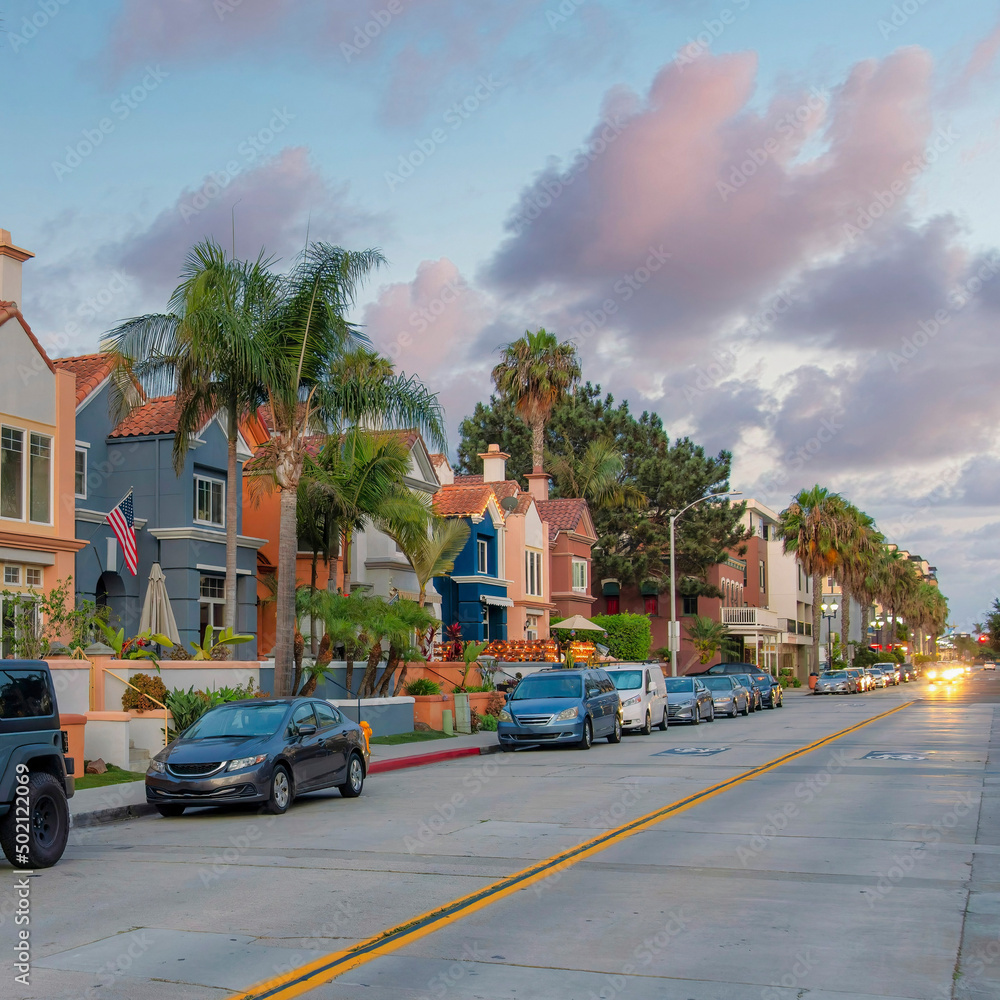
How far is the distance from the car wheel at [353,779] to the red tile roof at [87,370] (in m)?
15.5

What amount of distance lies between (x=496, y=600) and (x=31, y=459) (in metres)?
→ 24.4

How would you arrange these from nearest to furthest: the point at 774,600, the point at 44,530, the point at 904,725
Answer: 1. the point at 44,530
2. the point at 904,725
3. the point at 774,600

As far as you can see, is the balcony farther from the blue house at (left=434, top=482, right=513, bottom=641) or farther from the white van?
the white van

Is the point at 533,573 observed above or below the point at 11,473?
below

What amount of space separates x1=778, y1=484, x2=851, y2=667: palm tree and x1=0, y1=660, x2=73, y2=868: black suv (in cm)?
6334

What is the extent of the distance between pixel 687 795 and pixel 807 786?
7.20 ft

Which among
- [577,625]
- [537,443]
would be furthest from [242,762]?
[537,443]

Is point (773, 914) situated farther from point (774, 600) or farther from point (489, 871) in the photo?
point (774, 600)

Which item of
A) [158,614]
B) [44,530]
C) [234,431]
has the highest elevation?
[234,431]

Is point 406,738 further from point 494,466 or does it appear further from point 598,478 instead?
point 598,478

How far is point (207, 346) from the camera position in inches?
883

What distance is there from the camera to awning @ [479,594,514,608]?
45.8m

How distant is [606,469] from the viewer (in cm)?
6812

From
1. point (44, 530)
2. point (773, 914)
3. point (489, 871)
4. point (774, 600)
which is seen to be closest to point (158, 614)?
point (44, 530)
